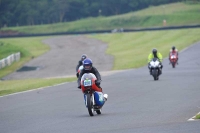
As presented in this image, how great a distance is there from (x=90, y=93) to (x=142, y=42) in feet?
172

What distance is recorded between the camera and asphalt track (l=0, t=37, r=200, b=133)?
1230cm

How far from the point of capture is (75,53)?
188 ft

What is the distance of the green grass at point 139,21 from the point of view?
317ft

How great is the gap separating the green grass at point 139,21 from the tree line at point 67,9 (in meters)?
6.06

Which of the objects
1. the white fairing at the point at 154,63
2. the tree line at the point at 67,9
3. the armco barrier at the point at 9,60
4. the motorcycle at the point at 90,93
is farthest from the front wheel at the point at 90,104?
the tree line at the point at 67,9

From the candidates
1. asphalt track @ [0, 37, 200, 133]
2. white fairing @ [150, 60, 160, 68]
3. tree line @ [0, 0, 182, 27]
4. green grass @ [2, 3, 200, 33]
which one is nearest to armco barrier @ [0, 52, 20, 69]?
white fairing @ [150, 60, 160, 68]

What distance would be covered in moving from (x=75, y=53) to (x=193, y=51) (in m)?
12.0

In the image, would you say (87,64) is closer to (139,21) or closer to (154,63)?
(154,63)

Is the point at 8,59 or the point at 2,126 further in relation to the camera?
the point at 8,59

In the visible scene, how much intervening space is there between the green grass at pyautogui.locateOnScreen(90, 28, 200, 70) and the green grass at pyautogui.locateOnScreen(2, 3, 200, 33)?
61.0 feet

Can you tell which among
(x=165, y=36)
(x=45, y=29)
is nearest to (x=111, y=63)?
(x=165, y=36)

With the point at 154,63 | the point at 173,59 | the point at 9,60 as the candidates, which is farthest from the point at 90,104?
the point at 9,60

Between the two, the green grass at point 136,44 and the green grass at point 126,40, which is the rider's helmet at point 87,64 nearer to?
the green grass at point 126,40

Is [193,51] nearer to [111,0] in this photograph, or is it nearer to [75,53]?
[75,53]
